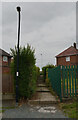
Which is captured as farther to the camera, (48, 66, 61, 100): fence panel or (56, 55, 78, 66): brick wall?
(56, 55, 78, 66): brick wall

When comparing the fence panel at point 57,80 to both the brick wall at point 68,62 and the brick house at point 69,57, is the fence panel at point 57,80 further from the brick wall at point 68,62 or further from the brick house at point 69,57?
the brick house at point 69,57

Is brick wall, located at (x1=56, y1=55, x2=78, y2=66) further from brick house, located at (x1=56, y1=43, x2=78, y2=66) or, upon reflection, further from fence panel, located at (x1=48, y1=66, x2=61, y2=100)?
fence panel, located at (x1=48, y1=66, x2=61, y2=100)

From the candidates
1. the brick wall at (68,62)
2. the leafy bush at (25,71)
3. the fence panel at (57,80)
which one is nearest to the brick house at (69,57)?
the brick wall at (68,62)

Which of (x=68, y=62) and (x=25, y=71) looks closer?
(x=25, y=71)

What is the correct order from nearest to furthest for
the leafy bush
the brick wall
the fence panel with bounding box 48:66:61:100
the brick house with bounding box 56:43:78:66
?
the fence panel with bounding box 48:66:61:100 < the leafy bush < the brick wall < the brick house with bounding box 56:43:78:66

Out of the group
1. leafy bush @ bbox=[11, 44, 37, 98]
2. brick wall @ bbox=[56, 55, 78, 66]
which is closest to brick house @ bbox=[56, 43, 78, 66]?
brick wall @ bbox=[56, 55, 78, 66]

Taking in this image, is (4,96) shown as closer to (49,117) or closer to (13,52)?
(13,52)

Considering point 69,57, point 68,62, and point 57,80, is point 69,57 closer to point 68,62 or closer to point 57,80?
point 68,62

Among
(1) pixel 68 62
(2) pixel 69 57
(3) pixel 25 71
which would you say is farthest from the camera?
(1) pixel 68 62

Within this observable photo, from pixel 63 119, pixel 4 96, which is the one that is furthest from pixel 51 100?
pixel 4 96

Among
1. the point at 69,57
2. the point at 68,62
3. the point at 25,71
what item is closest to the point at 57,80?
the point at 25,71

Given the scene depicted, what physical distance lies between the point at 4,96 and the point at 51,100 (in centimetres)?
273

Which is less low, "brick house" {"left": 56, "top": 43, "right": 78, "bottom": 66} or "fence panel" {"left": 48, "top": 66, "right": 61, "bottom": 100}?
"brick house" {"left": 56, "top": 43, "right": 78, "bottom": 66}

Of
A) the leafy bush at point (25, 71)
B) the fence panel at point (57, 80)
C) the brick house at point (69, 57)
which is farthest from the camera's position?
the brick house at point (69, 57)
